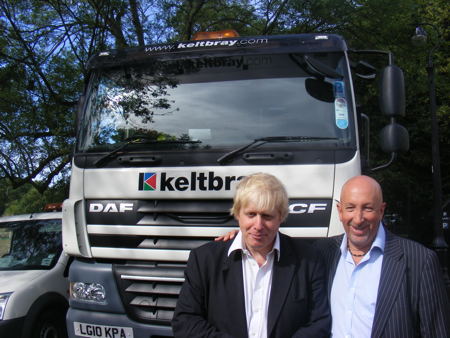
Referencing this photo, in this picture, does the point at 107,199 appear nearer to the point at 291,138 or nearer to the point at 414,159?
the point at 291,138

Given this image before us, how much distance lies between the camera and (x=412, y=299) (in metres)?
2.18

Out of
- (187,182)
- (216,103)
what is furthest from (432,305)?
(216,103)

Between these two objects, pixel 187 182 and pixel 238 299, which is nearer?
pixel 238 299

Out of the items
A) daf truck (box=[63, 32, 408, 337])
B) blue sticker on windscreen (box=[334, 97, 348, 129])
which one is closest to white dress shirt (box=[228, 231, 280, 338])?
daf truck (box=[63, 32, 408, 337])

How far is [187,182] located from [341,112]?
139 cm

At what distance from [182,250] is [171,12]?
7283 millimetres

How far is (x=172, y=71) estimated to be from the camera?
4254 mm

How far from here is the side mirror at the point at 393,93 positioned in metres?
3.84

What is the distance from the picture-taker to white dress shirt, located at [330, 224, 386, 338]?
2246 millimetres

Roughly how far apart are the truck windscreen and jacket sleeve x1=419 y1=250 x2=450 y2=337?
1.60 m

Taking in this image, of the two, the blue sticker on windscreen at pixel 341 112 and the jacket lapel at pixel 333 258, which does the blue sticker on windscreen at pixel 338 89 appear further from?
the jacket lapel at pixel 333 258

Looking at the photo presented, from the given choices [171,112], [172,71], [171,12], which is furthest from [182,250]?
[171,12]

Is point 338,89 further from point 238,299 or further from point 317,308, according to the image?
point 238,299

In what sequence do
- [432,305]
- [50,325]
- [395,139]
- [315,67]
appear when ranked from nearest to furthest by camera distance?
[432,305] → [395,139] → [315,67] → [50,325]
